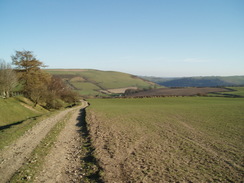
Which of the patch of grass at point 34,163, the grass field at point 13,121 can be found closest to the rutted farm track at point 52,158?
the patch of grass at point 34,163

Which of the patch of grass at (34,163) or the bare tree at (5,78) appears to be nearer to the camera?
the patch of grass at (34,163)

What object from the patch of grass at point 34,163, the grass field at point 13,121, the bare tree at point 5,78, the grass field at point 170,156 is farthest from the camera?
the bare tree at point 5,78

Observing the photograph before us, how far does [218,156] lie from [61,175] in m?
10.2

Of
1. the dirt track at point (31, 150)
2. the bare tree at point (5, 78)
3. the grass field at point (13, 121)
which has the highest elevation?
the bare tree at point (5, 78)

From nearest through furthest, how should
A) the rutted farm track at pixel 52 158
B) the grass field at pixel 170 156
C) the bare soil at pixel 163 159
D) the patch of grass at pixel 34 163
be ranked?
the patch of grass at pixel 34 163 → the bare soil at pixel 163 159 → the grass field at pixel 170 156 → the rutted farm track at pixel 52 158

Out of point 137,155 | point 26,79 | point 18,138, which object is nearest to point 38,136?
point 18,138

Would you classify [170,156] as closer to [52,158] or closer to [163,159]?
[163,159]

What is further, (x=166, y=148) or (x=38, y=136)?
(x=38, y=136)

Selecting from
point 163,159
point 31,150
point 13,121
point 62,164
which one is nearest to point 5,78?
point 13,121

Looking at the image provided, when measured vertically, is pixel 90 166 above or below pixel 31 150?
above

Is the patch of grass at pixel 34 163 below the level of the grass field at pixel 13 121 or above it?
above

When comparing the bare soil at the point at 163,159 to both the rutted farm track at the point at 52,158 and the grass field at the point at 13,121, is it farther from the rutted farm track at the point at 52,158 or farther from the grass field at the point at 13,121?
the grass field at the point at 13,121

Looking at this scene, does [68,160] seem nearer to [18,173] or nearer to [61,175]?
[61,175]

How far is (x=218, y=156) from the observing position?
12516 mm
